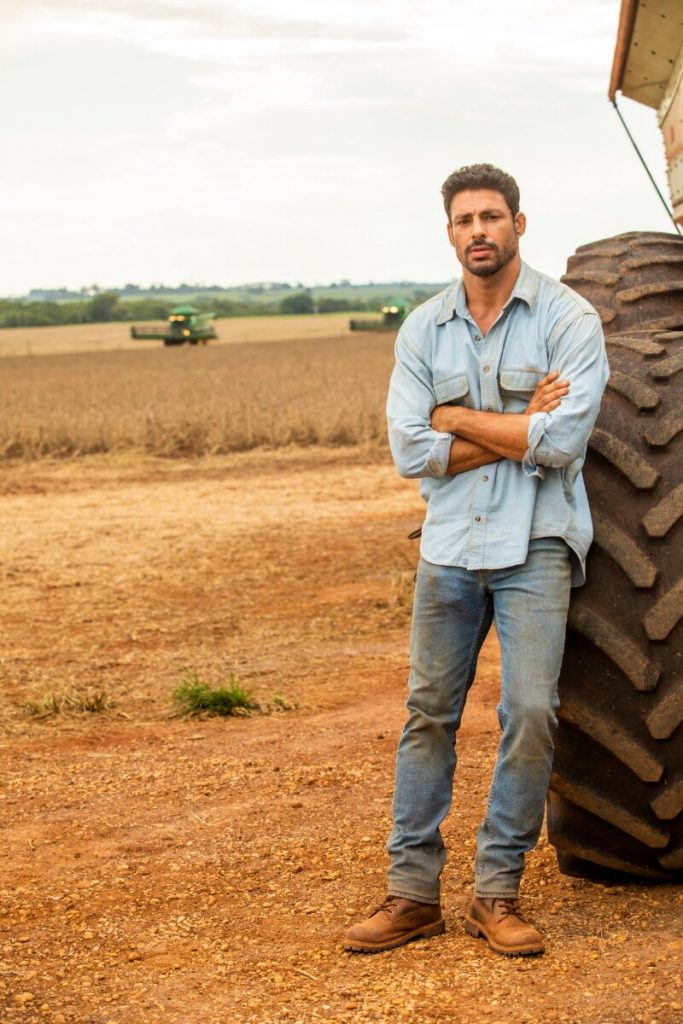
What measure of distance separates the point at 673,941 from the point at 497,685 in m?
3.20

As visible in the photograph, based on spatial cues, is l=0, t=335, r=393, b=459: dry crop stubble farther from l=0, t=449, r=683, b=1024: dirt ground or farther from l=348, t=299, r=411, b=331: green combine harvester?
l=348, t=299, r=411, b=331: green combine harvester

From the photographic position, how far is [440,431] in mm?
3826

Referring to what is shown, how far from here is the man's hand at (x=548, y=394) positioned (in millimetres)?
3682

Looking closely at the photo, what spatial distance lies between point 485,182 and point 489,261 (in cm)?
21

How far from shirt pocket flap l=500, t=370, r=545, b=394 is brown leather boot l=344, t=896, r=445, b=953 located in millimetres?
1369

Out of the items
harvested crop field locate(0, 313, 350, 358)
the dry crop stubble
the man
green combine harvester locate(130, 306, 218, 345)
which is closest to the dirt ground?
the man

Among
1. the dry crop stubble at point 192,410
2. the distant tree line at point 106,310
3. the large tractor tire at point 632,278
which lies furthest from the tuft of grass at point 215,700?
the distant tree line at point 106,310

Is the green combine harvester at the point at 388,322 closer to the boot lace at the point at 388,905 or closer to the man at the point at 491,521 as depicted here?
the man at the point at 491,521

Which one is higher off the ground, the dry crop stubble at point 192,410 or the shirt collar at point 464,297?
the shirt collar at point 464,297

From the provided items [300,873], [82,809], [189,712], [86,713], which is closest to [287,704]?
[189,712]

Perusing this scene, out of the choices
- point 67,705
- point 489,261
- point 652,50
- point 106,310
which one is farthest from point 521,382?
point 106,310

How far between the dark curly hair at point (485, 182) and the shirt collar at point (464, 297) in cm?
17

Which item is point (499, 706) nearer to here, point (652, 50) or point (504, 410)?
point (504, 410)

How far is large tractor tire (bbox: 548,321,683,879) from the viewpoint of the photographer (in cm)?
369
